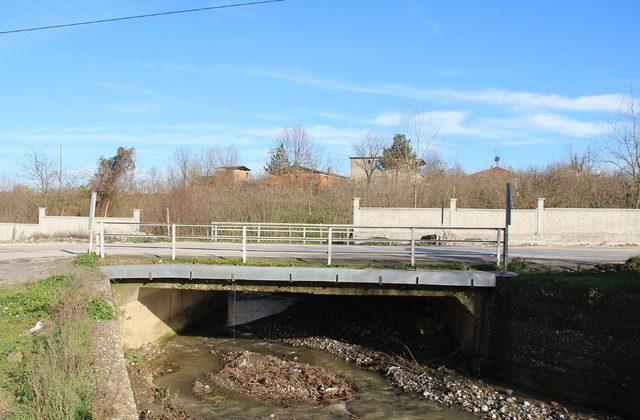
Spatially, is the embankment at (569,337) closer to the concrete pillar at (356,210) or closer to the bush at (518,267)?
the bush at (518,267)

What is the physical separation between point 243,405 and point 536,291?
268 inches

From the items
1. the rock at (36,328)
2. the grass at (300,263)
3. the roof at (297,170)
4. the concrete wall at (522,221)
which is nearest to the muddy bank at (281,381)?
the grass at (300,263)

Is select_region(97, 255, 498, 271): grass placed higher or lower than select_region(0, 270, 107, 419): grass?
higher

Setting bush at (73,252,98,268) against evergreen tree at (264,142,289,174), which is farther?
evergreen tree at (264,142,289,174)

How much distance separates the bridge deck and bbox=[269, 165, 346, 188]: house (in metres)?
27.6

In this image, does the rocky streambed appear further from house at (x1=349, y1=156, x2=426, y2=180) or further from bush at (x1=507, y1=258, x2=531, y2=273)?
house at (x1=349, y1=156, x2=426, y2=180)

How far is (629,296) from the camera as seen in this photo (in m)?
10.2

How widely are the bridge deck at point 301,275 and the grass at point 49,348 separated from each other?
145 cm

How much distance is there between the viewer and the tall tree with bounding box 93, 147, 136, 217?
3847 centimetres

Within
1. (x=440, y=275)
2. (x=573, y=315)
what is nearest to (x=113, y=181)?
(x=440, y=275)

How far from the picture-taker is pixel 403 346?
15.0 meters

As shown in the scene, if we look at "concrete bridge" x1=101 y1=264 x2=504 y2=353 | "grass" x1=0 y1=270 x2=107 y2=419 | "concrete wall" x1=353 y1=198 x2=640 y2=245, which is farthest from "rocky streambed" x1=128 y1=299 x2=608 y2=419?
"concrete wall" x1=353 y1=198 x2=640 y2=245

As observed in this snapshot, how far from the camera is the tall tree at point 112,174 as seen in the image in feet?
126

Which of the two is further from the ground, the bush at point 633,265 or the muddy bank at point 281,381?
the bush at point 633,265
